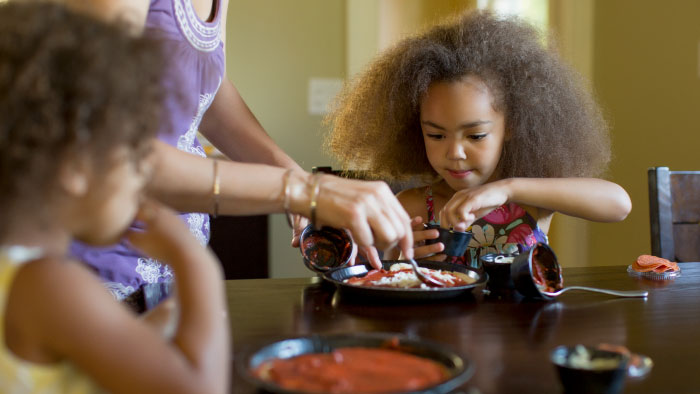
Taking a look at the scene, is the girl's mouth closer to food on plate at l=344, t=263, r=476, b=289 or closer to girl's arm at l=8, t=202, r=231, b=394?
food on plate at l=344, t=263, r=476, b=289

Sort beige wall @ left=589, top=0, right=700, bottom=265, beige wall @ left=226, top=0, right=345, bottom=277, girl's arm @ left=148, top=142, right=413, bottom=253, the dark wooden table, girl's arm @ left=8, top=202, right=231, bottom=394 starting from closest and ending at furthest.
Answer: girl's arm @ left=8, top=202, right=231, bottom=394 < the dark wooden table < girl's arm @ left=148, top=142, right=413, bottom=253 < beige wall @ left=589, top=0, right=700, bottom=265 < beige wall @ left=226, top=0, right=345, bottom=277

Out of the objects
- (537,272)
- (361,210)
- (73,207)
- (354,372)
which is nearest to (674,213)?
(537,272)

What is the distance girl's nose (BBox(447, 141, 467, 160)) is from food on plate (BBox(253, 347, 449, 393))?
1.07 m

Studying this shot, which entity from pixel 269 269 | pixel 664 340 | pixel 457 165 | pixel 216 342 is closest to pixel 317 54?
pixel 269 269

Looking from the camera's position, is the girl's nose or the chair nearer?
the girl's nose

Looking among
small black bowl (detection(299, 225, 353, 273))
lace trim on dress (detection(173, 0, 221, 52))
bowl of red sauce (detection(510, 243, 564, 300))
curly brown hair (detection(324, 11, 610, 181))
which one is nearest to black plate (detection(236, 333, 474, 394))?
bowl of red sauce (detection(510, 243, 564, 300))

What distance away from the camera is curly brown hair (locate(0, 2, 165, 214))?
1.94 feet

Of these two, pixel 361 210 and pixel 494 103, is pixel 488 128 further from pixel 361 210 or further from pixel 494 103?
pixel 361 210

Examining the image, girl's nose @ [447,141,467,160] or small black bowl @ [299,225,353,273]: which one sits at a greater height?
girl's nose @ [447,141,467,160]

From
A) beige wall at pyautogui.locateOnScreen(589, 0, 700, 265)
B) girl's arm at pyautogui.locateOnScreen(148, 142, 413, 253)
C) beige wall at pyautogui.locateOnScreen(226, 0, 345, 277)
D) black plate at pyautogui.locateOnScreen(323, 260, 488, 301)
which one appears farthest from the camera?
beige wall at pyautogui.locateOnScreen(226, 0, 345, 277)

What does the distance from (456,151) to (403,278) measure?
578 millimetres

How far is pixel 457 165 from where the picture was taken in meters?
1.79

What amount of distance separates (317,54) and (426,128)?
7.38 ft

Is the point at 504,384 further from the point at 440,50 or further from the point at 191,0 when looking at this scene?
the point at 440,50
